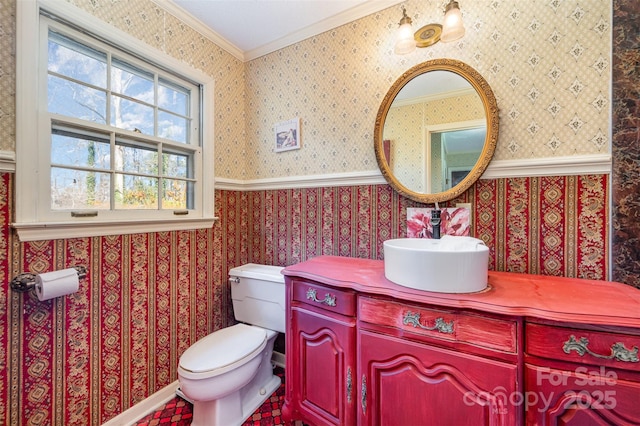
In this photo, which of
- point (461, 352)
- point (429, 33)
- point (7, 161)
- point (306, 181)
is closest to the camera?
point (461, 352)

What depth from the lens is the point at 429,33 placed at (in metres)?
1.38

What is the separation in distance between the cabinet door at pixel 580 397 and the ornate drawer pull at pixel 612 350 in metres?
0.05

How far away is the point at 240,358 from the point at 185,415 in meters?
0.57

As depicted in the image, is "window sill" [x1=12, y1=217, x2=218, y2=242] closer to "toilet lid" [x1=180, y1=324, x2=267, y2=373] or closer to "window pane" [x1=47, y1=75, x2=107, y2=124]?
"window pane" [x1=47, y1=75, x2=107, y2=124]

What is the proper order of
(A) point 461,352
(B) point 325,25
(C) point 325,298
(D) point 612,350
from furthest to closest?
(B) point 325,25
(C) point 325,298
(A) point 461,352
(D) point 612,350

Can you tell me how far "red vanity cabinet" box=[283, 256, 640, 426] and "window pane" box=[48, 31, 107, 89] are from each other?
148 cm

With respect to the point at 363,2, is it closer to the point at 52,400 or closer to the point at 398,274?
the point at 398,274

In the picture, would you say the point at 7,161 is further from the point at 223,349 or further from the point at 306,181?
the point at 306,181

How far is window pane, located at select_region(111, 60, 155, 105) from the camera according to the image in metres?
1.43

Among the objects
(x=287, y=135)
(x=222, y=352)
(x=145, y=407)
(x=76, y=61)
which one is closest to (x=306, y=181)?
(x=287, y=135)

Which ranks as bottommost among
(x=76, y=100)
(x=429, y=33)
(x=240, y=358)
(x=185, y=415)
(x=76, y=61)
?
(x=185, y=415)

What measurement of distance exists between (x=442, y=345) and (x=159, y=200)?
67.9 inches

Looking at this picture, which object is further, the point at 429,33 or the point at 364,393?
the point at 429,33

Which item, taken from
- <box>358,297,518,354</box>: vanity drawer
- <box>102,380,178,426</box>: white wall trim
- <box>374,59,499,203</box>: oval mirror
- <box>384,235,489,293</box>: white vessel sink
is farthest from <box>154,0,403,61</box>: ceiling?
<box>102,380,178,426</box>: white wall trim
